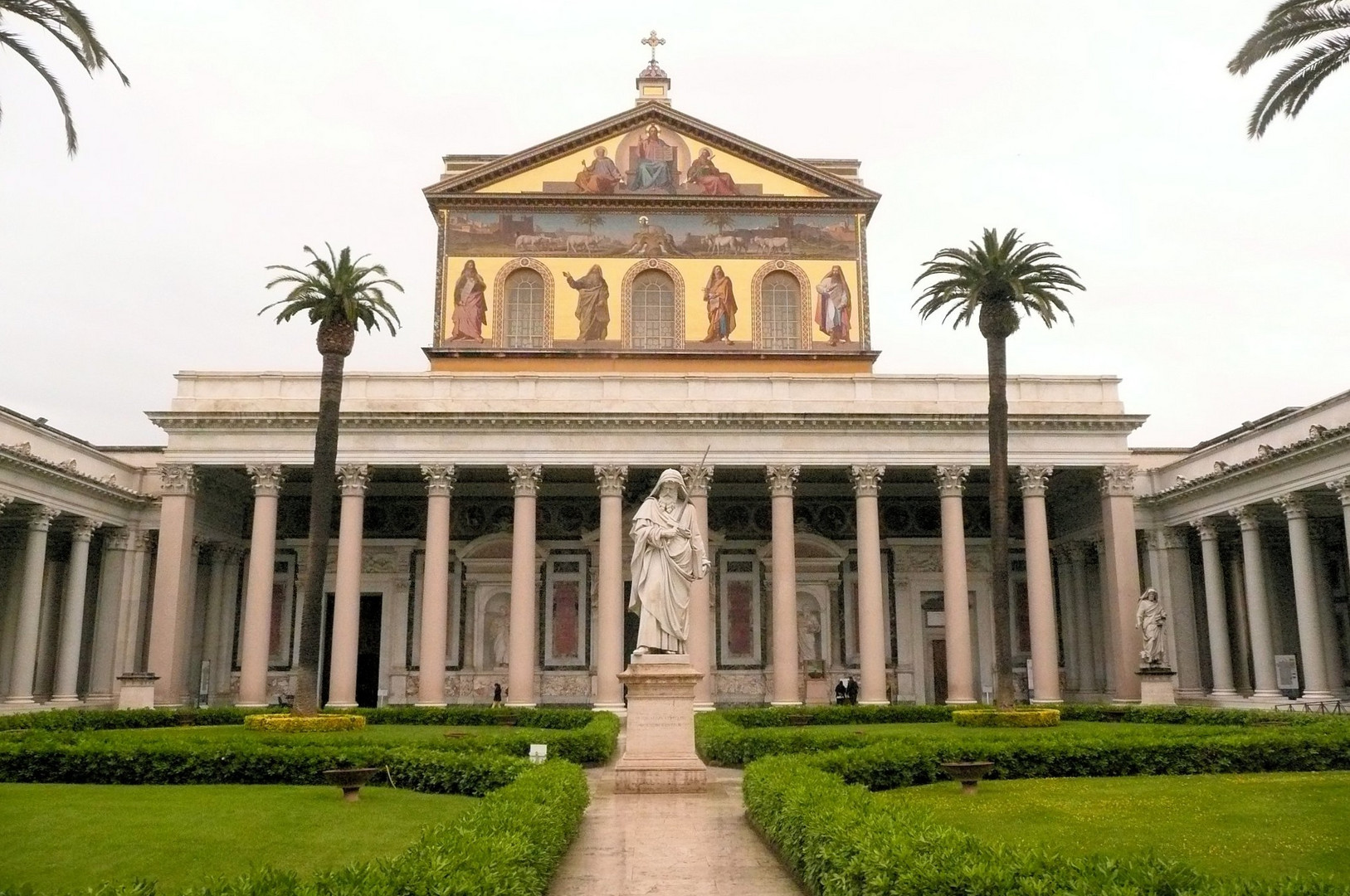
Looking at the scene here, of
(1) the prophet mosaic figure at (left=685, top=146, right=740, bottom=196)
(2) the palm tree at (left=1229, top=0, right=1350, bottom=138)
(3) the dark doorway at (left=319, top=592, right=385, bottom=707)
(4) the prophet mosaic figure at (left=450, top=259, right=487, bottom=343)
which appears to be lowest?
(3) the dark doorway at (left=319, top=592, right=385, bottom=707)

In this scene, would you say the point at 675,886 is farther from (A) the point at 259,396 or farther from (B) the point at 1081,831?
(A) the point at 259,396

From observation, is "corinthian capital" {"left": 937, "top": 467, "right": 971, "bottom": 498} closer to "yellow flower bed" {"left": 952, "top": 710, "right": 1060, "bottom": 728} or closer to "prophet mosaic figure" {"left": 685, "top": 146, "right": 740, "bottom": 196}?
"yellow flower bed" {"left": 952, "top": 710, "right": 1060, "bottom": 728}

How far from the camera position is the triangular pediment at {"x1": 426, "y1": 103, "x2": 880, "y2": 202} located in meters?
42.7

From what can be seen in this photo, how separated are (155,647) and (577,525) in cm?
1529

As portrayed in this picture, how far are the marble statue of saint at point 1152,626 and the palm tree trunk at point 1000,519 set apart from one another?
17.1 ft

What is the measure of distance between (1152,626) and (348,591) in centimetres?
2549

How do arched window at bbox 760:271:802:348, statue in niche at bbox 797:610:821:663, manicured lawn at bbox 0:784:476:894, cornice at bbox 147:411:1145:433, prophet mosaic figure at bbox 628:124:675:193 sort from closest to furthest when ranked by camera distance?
manicured lawn at bbox 0:784:476:894
cornice at bbox 147:411:1145:433
statue in niche at bbox 797:610:821:663
arched window at bbox 760:271:802:348
prophet mosaic figure at bbox 628:124:675:193

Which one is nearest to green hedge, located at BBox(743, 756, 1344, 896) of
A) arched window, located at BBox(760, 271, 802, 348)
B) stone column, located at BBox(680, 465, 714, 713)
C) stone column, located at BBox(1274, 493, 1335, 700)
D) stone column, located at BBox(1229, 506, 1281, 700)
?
stone column, located at BBox(680, 465, 714, 713)

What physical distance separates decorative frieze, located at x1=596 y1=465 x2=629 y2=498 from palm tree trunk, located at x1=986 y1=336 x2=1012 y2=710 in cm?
1192

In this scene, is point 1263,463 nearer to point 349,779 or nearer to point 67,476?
point 349,779

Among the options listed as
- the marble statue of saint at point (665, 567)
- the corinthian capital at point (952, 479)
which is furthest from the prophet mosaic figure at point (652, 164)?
the marble statue of saint at point (665, 567)

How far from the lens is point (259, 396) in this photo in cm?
3681

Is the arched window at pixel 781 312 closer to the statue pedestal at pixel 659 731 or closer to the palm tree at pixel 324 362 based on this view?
the palm tree at pixel 324 362

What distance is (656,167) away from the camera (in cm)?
4312
